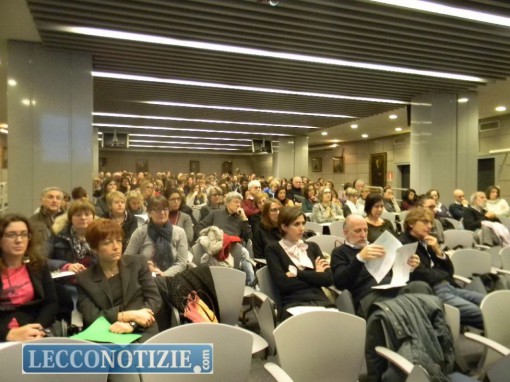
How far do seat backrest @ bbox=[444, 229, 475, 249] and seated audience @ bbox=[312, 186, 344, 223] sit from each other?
208cm

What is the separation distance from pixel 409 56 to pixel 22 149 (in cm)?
617

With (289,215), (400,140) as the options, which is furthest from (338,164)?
(289,215)

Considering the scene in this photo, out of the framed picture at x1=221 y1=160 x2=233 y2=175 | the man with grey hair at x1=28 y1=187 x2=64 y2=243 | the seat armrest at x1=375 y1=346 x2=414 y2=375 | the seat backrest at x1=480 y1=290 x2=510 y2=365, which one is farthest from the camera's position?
the framed picture at x1=221 y1=160 x2=233 y2=175

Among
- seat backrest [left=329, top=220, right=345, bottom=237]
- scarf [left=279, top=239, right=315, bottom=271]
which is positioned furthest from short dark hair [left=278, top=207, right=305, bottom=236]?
seat backrest [left=329, top=220, right=345, bottom=237]

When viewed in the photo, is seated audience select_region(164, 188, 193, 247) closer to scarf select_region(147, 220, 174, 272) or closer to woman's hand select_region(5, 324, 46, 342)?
scarf select_region(147, 220, 174, 272)

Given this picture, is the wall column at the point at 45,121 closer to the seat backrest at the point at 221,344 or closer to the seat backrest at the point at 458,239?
the seat backrest at the point at 221,344

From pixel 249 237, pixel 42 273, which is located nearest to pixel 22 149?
pixel 249 237

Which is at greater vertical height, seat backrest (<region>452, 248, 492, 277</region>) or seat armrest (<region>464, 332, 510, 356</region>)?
seat backrest (<region>452, 248, 492, 277</region>)

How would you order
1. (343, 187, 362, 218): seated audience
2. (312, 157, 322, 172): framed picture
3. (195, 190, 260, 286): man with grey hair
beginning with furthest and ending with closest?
(312, 157, 322, 172): framed picture
(343, 187, 362, 218): seated audience
(195, 190, 260, 286): man with grey hair

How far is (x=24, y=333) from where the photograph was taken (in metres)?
2.18

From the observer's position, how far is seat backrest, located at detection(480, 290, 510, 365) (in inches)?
96.9

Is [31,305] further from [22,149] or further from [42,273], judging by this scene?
[22,149]

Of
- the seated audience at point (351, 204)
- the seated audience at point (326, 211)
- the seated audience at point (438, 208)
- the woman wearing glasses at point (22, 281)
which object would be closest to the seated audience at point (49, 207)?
the woman wearing glasses at point (22, 281)

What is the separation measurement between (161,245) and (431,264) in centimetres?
249
